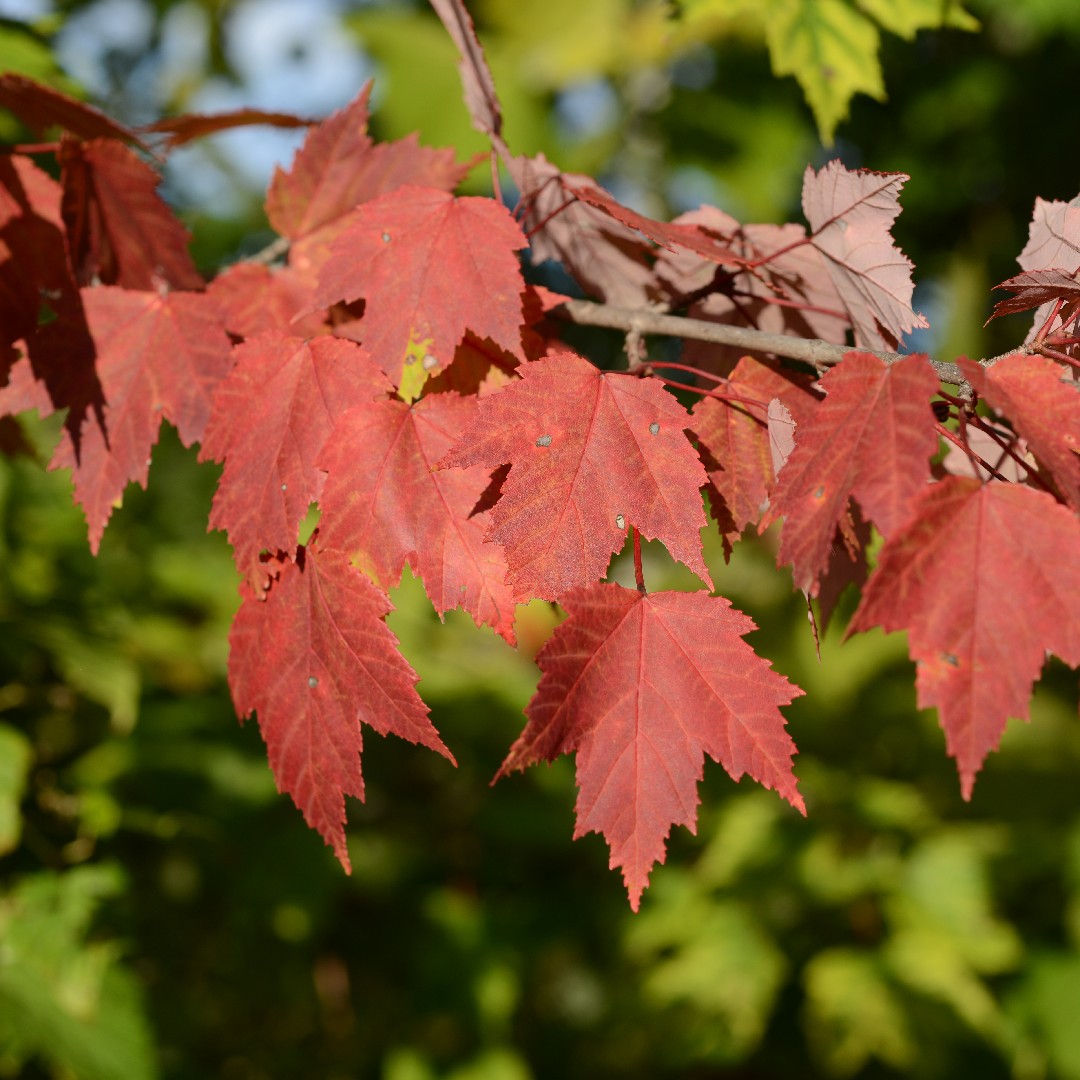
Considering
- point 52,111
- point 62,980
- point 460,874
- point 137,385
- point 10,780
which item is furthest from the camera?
point 460,874

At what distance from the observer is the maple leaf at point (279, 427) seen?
764 mm

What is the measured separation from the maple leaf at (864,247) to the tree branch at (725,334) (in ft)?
0.11

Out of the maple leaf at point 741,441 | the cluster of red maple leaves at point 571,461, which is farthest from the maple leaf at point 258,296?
the maple leaf at point 741,441

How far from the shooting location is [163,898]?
194cm

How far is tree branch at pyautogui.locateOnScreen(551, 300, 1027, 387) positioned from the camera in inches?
28.8

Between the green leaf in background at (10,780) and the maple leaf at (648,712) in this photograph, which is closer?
the maple leaf at (648,712)

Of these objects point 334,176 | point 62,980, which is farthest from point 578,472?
point 62,980

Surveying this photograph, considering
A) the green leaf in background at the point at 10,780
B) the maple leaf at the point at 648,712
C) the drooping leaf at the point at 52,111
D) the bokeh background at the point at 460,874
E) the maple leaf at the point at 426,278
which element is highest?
the drooping leaf at the point at 52,111

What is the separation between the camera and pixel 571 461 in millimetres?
704

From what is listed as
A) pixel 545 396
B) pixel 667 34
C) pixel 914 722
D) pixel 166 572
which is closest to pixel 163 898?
pixel 166 572

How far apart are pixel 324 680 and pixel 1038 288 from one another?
59cm

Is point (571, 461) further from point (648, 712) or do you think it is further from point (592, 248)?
point (592, 248)

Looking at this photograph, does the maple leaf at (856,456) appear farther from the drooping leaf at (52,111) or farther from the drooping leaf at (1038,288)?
the drooping leaf at (52,111)

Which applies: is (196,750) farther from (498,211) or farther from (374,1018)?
(498,211)
